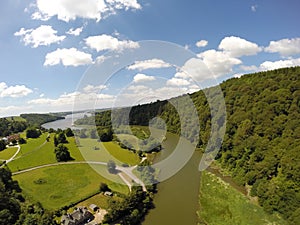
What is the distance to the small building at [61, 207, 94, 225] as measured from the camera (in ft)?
57.7

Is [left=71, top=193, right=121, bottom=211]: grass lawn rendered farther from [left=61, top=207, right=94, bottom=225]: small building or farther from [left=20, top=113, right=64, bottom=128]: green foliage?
[left=20, top=113, right=64, bottom=128]: green foliage

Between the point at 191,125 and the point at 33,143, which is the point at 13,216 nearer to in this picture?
the point at 191,125

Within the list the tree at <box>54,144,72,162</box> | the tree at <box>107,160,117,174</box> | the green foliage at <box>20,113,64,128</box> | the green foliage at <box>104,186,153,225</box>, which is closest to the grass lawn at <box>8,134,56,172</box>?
the tree at <box>54,144,72,162</box>

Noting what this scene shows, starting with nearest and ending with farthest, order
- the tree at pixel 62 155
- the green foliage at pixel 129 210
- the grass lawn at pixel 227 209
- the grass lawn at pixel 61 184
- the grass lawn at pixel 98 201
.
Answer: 1. the green foliage at pixel 129 210
2. the grass lawn at pixel 227 209
3. the grass lawn at pixel 98 201
4. the grass lawn at pixel 61 184
5. the tree at pixel 62 155

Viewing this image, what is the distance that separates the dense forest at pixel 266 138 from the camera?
779 inches

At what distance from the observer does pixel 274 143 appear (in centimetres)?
2625

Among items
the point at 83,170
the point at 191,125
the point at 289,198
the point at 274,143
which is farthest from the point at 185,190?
the point at 191,125

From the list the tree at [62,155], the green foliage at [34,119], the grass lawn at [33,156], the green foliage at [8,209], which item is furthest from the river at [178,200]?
the green foliage at [34,119]

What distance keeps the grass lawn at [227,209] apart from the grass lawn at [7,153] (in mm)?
32267

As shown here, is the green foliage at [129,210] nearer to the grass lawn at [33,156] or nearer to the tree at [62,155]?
the tree at [62,155]

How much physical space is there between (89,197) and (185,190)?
8.94 meters

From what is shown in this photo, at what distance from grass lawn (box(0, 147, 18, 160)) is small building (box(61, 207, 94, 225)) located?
2675 cm

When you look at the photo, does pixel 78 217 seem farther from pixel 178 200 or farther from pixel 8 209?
pixel 178 200

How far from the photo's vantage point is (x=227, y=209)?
64.4 ft
